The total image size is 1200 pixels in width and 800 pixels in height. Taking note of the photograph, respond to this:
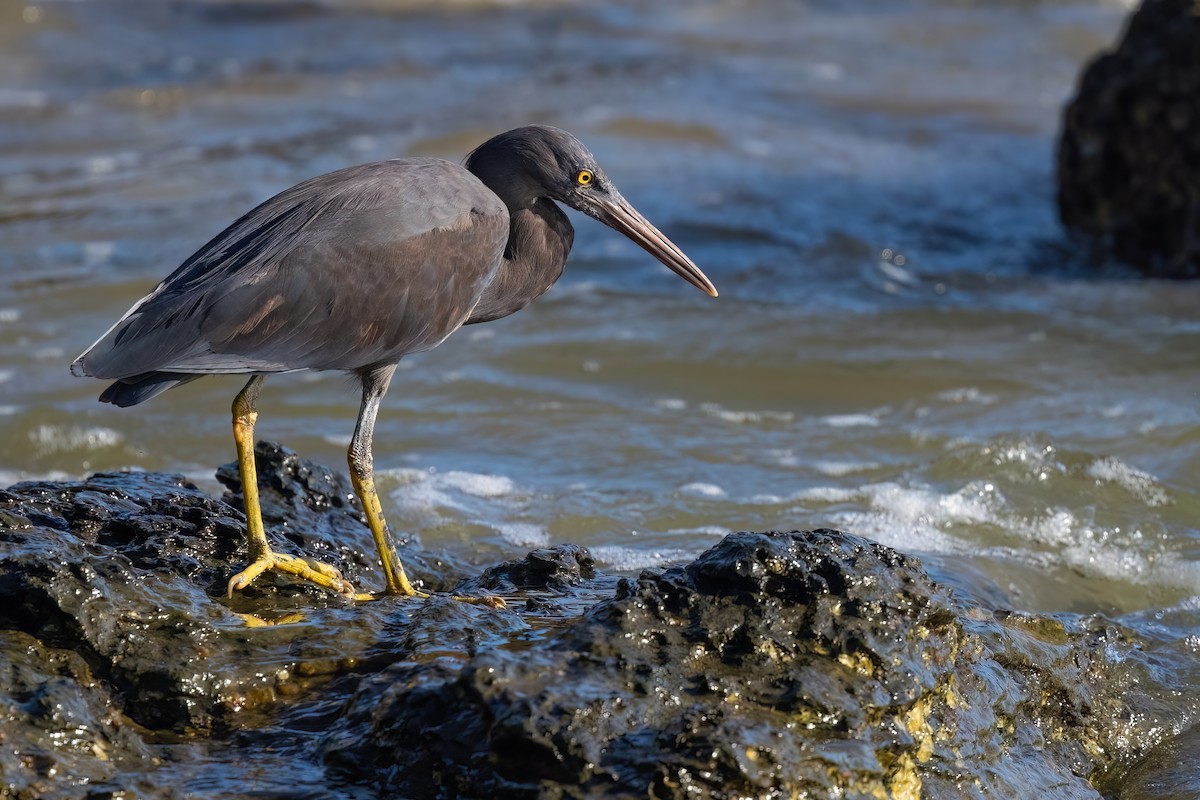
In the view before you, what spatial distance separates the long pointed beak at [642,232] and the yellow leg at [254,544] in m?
1.34

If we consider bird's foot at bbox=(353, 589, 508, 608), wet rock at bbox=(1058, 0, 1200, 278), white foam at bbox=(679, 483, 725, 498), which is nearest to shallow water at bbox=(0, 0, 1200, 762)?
white foam at bbox=(679, 483, 725, 498)

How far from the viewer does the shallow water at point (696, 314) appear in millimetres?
5711

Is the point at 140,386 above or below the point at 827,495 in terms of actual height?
above

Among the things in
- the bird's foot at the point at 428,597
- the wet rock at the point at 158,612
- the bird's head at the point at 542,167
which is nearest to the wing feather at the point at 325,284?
the bird's head at the point at 542,167

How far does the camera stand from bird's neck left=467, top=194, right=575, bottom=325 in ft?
15.1

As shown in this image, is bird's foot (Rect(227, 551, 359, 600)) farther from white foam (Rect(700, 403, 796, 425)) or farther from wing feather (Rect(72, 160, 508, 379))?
white foam (Rect(700, 403, 796, 425))

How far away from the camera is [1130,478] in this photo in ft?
19.4

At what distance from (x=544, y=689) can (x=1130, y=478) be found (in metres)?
3.92

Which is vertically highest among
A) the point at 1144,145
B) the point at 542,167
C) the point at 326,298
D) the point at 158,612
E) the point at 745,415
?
the point at 542,167

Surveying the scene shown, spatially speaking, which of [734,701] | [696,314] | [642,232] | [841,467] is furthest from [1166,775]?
[696,314]

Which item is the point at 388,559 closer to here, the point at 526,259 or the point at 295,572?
the point at 295,572

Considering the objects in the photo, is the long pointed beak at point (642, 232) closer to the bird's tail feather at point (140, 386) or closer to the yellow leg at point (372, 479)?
the yellow leg at point (372, 479)

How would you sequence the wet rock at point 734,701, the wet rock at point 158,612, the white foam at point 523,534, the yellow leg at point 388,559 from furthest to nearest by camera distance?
the white foam at point 523,534
the yellow leg at point 388,559
the wet rock at point 158,612
the wet rock at point 734,701

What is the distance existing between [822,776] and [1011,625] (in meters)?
1.29
